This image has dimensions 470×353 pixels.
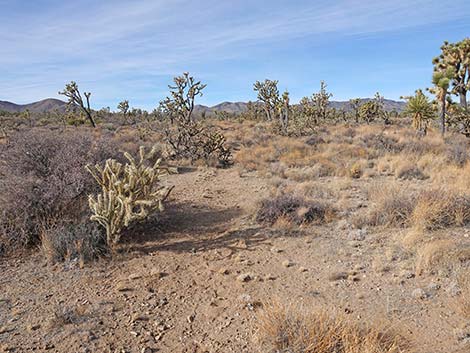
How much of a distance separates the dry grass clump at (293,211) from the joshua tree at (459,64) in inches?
633

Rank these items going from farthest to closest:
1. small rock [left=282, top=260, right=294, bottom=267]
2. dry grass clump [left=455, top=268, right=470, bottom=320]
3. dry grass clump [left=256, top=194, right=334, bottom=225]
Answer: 1. dry grass clump [left=256, top=194, right=334, bottom=225]
2. small rock [left=282, top=260, right=294, bottom=267]
3. dry grass clump [left=455, top=268, right=470, bottom=320]

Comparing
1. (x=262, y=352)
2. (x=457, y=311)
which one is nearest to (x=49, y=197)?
(x=262, y=352)

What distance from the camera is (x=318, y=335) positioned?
296 cm

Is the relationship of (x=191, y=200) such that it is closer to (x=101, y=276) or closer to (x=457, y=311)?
(x=101, y=276)

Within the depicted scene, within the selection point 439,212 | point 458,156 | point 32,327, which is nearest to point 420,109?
point 458,156

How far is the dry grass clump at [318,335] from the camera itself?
9.50 ft

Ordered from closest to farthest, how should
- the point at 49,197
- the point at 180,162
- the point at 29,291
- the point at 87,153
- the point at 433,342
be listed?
1. the point at 433,342
2. the point at 29,291
3. the point at 49,197
4. the point at 87,153
5. the point at 180,162

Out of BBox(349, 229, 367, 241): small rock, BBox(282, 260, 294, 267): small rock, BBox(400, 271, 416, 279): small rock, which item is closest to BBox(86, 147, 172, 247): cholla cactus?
BBox(282, 260, 294, 267): small rock

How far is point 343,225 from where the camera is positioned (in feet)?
19.8

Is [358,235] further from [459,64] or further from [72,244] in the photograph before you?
[459,64]

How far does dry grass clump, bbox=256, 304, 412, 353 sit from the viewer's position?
2896mm

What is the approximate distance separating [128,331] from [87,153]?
14.2 feet

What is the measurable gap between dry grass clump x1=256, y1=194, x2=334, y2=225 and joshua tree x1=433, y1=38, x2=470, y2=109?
16.1m

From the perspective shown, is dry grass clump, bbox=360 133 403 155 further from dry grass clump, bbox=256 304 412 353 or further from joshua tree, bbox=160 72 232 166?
dry grass clump, bbox=256 304 412 353
